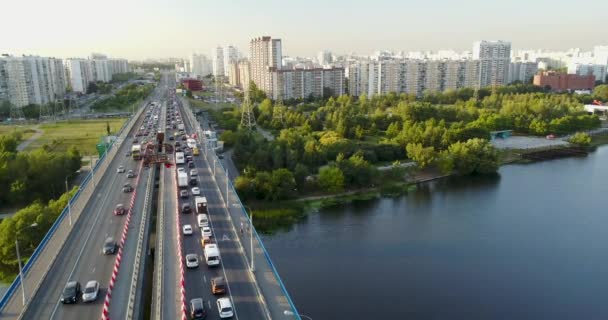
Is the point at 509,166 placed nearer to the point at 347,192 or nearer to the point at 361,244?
the point at 347,192

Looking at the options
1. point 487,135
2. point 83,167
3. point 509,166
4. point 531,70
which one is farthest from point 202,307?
point 531,70

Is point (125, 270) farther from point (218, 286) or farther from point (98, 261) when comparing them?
point (218, 286)

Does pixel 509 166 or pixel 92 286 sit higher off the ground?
pixel 92 286

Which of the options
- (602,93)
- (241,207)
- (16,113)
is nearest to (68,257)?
(241,207)

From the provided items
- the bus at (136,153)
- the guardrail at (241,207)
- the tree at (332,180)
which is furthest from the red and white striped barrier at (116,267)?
the tree at (332,180)

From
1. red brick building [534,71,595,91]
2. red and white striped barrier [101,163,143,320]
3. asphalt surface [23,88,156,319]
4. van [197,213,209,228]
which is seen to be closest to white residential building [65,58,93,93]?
asphalt surface [23,88,156,319]

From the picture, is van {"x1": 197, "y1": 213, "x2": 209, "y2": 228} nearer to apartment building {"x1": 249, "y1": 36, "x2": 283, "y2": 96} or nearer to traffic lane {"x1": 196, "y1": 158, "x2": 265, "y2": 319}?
traffic lane {"x1": 196, "y1": 158, "x2": 265, "y2": 319}
